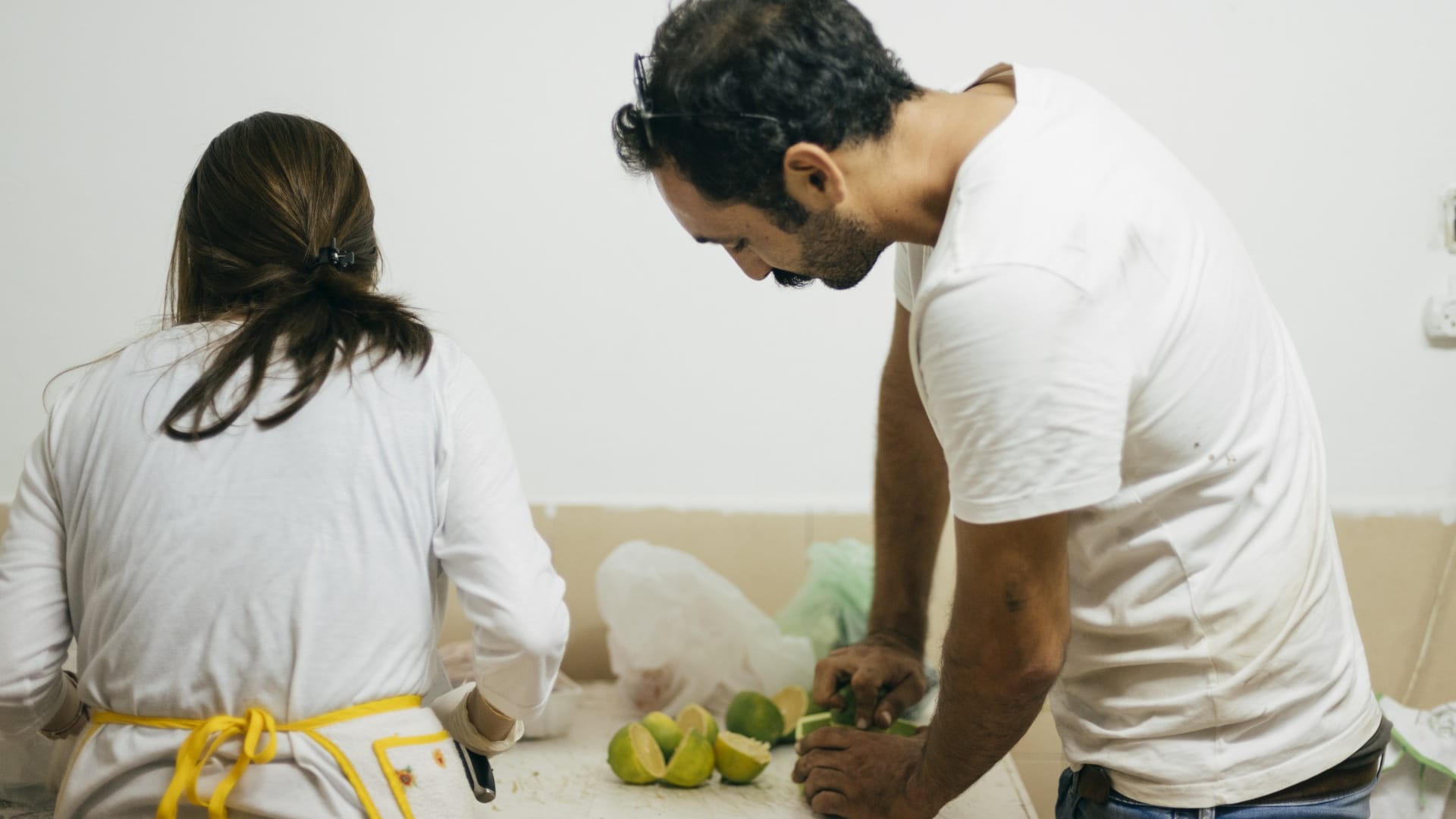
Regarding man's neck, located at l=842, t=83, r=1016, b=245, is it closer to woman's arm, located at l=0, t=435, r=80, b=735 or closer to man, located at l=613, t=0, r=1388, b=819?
man, located at l=613, t=0, r=1388, b=819

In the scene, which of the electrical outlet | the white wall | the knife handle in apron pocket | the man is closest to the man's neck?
the man

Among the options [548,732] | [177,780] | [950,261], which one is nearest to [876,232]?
[950,261]

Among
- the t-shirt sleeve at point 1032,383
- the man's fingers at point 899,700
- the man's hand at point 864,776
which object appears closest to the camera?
the t-shirt sleeve at point 1032,383

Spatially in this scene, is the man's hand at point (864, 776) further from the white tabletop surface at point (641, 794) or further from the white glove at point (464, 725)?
the white glove at point (464, 725)

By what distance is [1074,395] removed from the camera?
70 cm

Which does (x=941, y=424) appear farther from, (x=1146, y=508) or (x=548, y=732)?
(x=548, y=732)

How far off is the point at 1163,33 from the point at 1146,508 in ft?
3.74

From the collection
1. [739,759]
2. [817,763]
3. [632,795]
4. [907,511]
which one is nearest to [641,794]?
[632,795]

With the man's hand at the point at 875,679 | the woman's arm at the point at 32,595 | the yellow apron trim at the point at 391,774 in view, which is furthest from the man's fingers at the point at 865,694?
the woman's arm at the point at 32,595

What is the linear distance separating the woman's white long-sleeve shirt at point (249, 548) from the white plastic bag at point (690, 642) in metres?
0.59

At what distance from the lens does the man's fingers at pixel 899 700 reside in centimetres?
108

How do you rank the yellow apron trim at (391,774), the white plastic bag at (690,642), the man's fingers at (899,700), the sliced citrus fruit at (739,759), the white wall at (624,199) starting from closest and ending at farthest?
the yellow apron trim at (391,774) → the man's fingers at (899,700) → the sliced citrus fruit at (739,759) → the white plastic bag at (690,642) → the white wall at (624,199)

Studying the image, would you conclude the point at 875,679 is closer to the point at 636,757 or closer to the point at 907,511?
the point at 907,511

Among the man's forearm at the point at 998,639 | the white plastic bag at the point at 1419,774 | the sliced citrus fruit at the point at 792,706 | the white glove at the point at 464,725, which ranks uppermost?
the man's forearm at the point at 998,639
